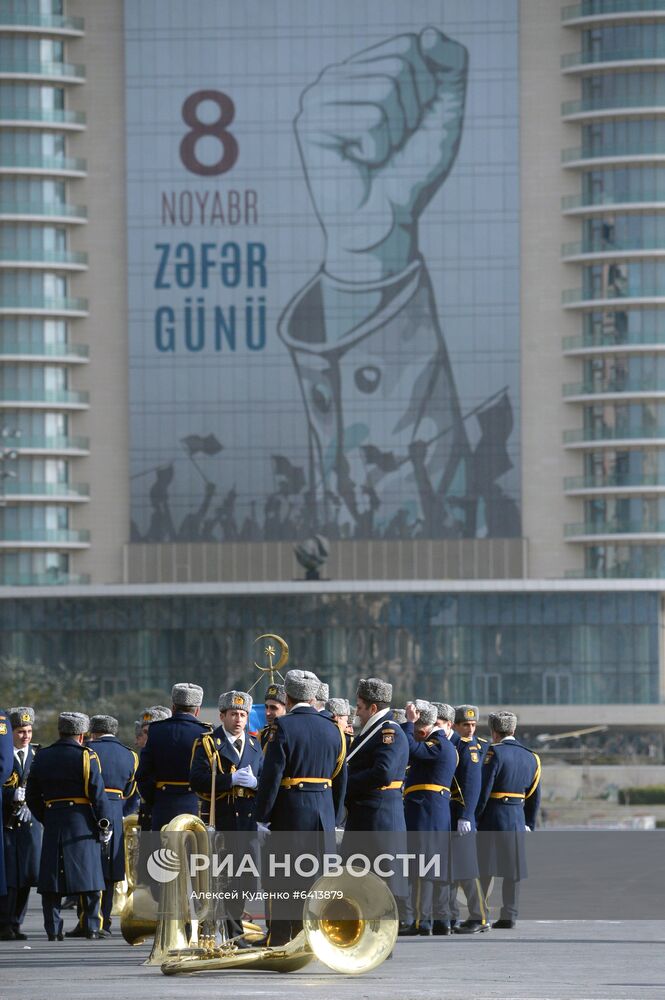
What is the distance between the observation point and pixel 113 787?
19.8 metres

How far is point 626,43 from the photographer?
301 feet

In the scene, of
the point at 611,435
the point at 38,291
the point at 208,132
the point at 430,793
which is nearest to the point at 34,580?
the point at 38,291

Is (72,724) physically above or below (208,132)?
below

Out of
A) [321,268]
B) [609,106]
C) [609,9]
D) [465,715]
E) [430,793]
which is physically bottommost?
[430,793]

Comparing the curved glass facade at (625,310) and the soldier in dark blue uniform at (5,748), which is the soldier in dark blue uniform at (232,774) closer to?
the soldier in dark blue uniform at (5,748)

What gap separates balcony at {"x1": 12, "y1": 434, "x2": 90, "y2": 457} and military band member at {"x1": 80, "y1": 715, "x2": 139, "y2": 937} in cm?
7371

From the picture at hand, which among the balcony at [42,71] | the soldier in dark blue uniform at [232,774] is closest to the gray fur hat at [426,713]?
the soldier in dark blue uniform at [232,774]

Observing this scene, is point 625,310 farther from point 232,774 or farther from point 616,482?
point 232,774

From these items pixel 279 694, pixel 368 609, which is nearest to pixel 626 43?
pixel 368 609

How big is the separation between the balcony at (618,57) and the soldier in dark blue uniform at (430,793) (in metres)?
75.6

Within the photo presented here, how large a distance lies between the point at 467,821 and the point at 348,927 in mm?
5280

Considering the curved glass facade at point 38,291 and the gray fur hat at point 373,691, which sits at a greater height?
the curved glass facade at point 38,291

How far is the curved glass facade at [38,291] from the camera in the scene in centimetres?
9300

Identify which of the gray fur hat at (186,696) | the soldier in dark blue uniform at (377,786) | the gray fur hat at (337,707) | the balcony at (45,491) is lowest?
the soldier in dark blue uniform at (377,786)
